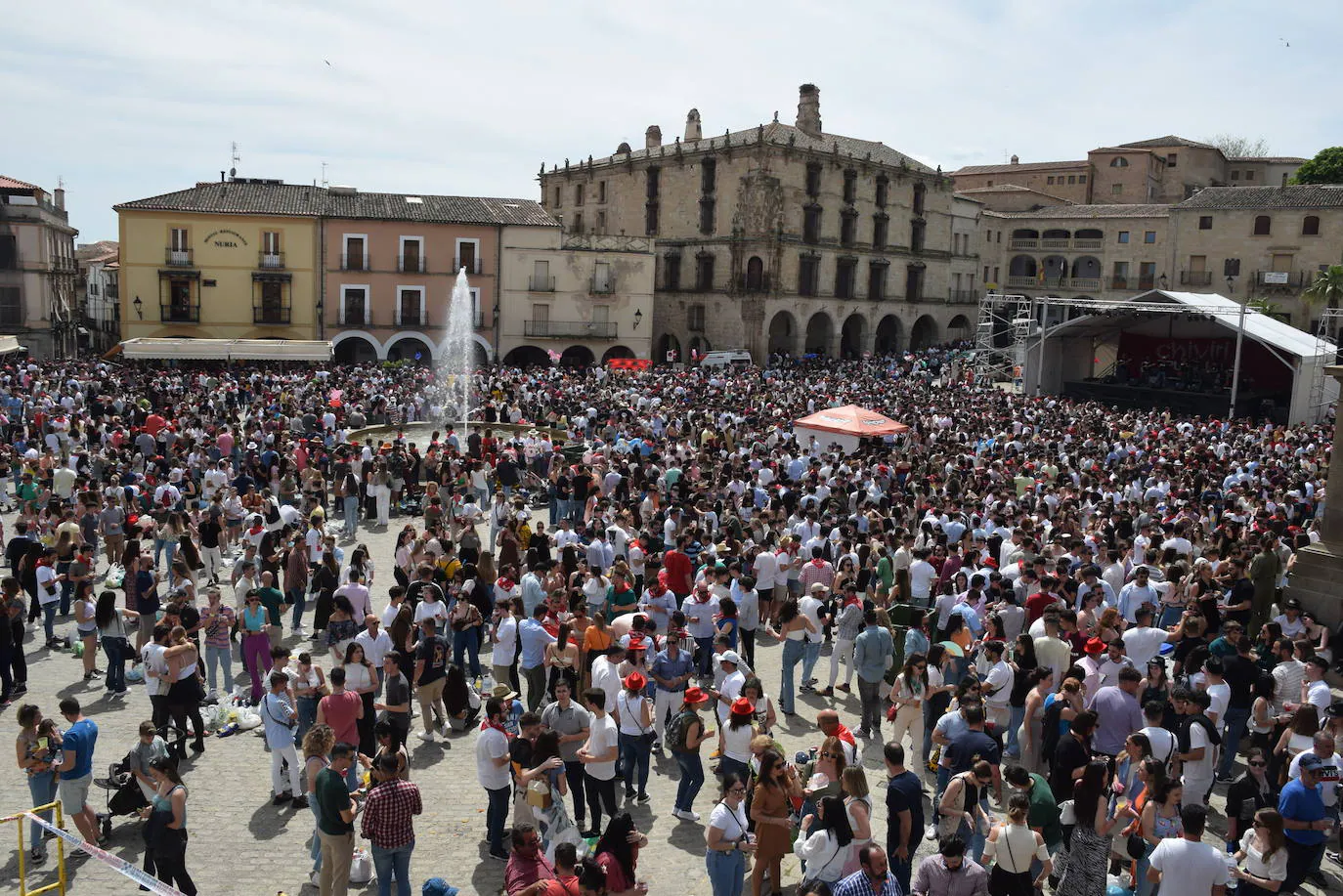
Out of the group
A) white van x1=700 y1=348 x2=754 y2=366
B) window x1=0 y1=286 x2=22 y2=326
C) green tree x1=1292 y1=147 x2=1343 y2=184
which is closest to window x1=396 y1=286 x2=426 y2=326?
white van x1=700 y1=348 x2=754 y2=366

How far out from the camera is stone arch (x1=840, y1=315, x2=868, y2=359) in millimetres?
55531

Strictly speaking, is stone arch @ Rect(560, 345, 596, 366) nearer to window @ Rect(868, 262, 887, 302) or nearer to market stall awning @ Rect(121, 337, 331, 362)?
market stall awning @ Rect(121, 337, 331, 362)

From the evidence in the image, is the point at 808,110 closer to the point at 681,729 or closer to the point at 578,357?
the point at 578,357

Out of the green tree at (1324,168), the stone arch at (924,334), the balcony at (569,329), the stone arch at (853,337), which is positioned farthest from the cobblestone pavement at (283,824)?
the green tree at (1324,168)

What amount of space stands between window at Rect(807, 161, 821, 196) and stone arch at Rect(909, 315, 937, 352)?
39.1 ft

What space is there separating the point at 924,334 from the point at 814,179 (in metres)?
13.2

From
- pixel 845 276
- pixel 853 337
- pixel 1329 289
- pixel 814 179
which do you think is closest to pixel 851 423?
pixel 814 179

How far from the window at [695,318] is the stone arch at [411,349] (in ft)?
44.6

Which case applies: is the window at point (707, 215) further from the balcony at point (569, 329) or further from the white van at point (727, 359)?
the white van at point (727, 359)

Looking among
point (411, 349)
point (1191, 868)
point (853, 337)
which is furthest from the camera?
point (853, 337)

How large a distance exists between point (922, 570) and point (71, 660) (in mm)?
9373

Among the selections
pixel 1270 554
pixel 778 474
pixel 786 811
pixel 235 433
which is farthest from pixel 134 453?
pixel 1270 554

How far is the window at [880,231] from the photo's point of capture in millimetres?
54812

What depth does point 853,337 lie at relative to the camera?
188ft
